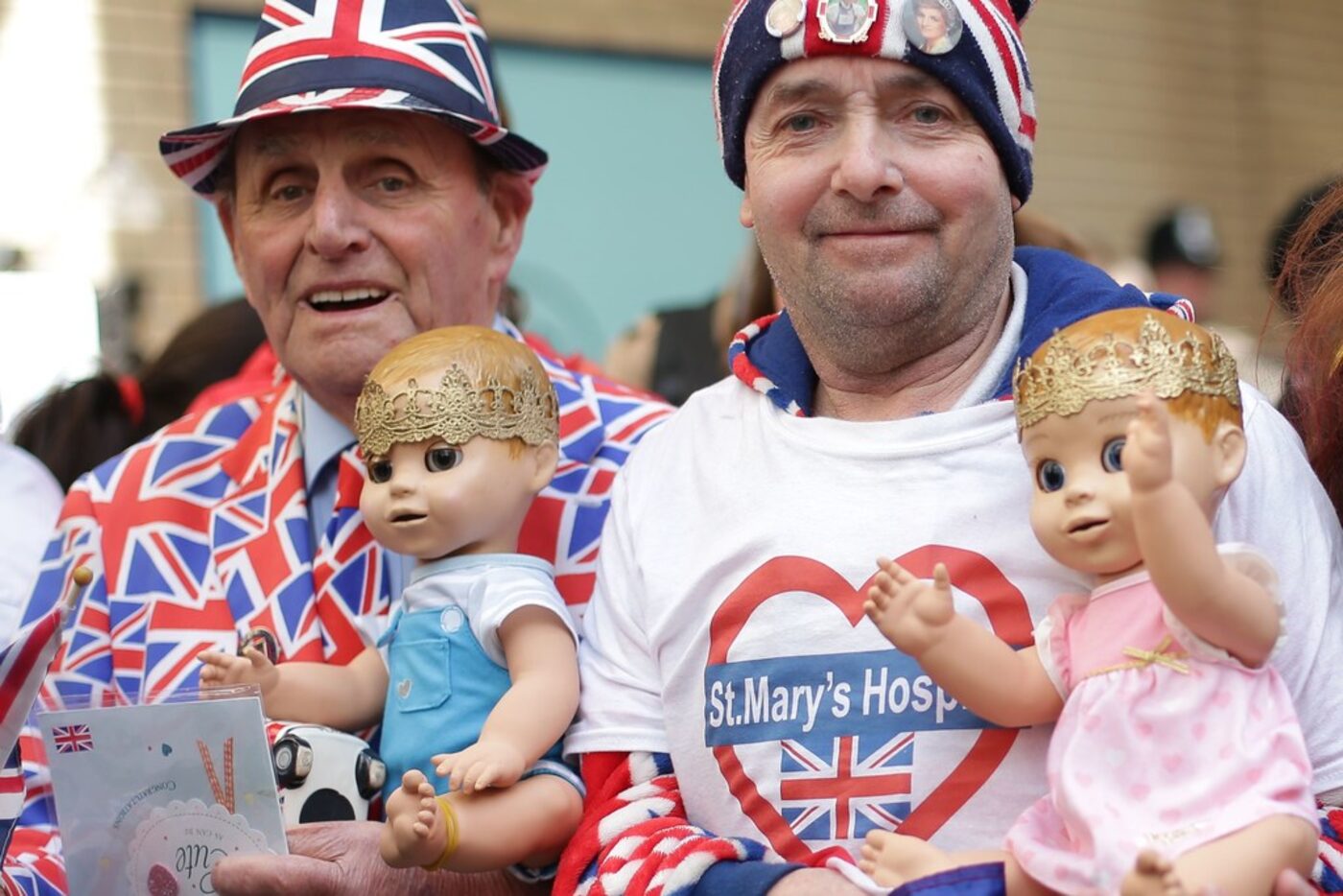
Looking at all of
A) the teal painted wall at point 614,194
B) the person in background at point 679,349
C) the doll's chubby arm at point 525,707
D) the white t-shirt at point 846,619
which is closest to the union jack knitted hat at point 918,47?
the white t-shirt at point 846,619

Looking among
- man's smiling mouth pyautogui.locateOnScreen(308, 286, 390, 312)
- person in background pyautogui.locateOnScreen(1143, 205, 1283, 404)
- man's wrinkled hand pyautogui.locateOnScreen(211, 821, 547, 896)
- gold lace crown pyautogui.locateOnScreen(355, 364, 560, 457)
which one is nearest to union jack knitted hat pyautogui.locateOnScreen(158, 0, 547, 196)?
man's smiling mouth pyautogui.locateOnScreen(308, 286, 390, 312)

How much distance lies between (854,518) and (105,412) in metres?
2.41

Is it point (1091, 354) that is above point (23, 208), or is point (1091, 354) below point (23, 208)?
above

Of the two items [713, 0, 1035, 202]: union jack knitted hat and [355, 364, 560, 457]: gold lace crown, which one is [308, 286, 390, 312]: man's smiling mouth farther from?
[713, 0, 1035, 202]: union jack knitted hat

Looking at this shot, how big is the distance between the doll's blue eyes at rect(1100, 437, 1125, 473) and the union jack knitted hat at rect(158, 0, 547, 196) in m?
1.37

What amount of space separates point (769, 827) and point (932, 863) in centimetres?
32

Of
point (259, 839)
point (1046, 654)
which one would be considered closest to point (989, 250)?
point (1046, 654)

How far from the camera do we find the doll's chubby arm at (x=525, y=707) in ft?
7.72

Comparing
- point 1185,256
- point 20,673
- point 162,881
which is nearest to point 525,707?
point 162,881

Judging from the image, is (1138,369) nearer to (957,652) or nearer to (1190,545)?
(1190,545)

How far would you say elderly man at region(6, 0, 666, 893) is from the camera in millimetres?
2973

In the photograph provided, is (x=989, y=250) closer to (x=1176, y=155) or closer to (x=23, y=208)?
(x=23, y=208)

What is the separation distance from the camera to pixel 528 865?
101 inches

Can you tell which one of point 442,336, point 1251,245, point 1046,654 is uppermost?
point 442,336
